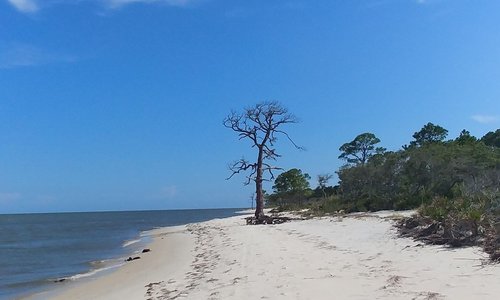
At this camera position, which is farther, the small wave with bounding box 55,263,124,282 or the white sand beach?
the small wave with bounding box 55,263,124,282

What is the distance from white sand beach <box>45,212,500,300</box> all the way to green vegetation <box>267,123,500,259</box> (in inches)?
42.0

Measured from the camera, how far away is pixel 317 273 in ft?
32.2

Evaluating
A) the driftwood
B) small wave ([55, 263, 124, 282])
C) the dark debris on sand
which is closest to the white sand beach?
the dark debris on sand

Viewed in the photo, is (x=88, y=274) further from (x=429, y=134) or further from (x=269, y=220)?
(x=429, y=134)

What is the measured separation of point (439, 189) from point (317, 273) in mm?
25495

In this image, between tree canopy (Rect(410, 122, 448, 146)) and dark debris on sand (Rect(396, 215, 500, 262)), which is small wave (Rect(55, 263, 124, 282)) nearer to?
dark debris on sand (Rect(396, 215, 500, 262))

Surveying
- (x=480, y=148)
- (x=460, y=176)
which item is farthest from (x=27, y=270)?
(x=480, y=148)

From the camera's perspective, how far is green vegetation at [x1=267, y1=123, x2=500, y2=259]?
11938 mm

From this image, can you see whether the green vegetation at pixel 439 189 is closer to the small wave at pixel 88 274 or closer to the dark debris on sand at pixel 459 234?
the dark debris on sand at pixel 459 234

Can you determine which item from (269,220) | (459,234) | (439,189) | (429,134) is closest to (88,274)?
(459,234)

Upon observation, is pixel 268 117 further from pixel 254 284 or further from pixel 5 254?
pixel 254 284

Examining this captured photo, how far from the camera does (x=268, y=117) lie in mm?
31938

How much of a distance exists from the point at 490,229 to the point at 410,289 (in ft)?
15.6

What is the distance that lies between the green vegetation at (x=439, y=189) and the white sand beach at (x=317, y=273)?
1067 mm
